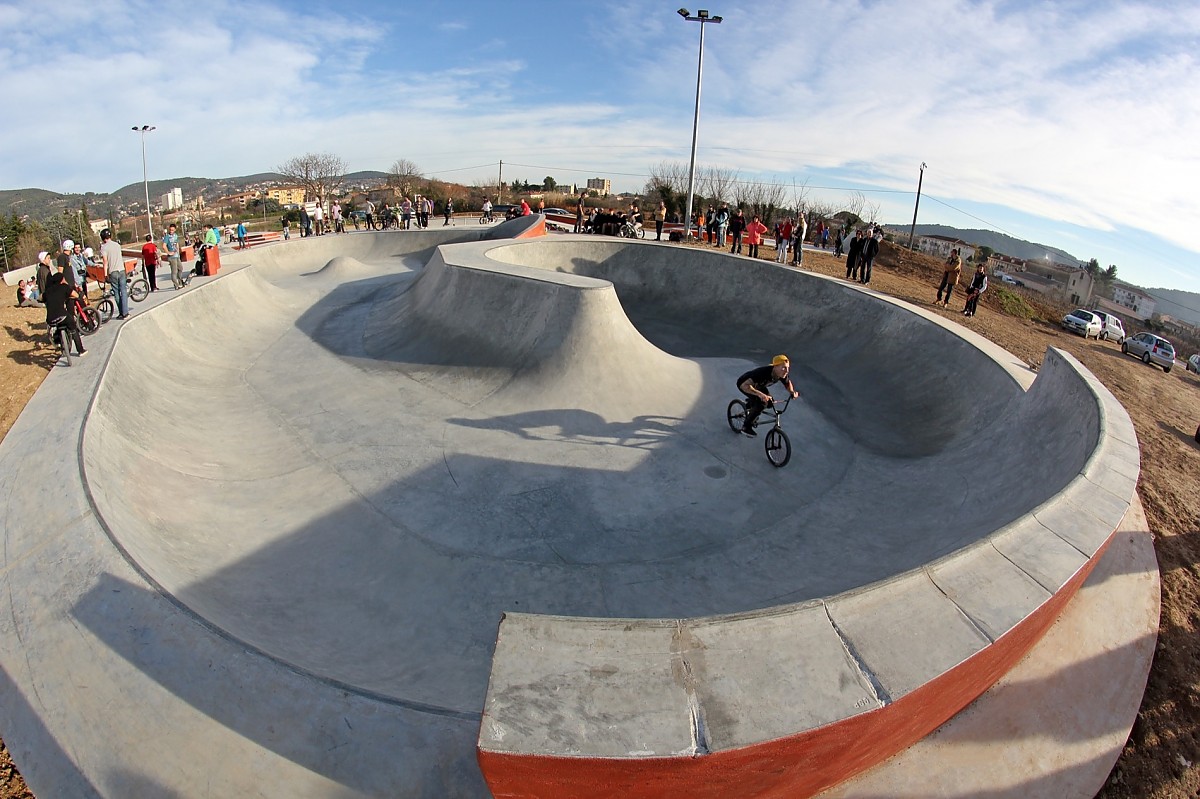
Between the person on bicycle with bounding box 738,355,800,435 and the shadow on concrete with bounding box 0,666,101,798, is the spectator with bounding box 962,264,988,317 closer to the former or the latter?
the person on bicycle with bounding box 738,355,800,435

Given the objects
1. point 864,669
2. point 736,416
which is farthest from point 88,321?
point 864,669

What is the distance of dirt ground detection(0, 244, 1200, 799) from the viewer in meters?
3.83

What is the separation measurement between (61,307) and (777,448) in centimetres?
1065

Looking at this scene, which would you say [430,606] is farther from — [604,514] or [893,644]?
[893,644]

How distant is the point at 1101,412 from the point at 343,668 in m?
7.48

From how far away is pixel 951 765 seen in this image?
3547mm

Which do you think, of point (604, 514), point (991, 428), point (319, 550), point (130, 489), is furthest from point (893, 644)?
point (130, 489)

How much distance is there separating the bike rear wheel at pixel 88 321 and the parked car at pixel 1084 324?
30768 millimetres

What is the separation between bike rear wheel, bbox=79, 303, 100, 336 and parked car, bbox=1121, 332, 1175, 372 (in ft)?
96.4

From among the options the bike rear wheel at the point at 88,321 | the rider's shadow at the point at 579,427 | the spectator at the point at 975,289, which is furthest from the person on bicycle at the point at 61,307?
the spectator at the point at 975,289

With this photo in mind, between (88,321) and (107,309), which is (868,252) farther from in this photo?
(107,309)

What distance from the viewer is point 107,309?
36.6 feet

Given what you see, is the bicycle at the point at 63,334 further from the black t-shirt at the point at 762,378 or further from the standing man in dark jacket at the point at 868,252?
the standing man in dark jacket at the point at 868,252

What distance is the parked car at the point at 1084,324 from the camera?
2361cm
